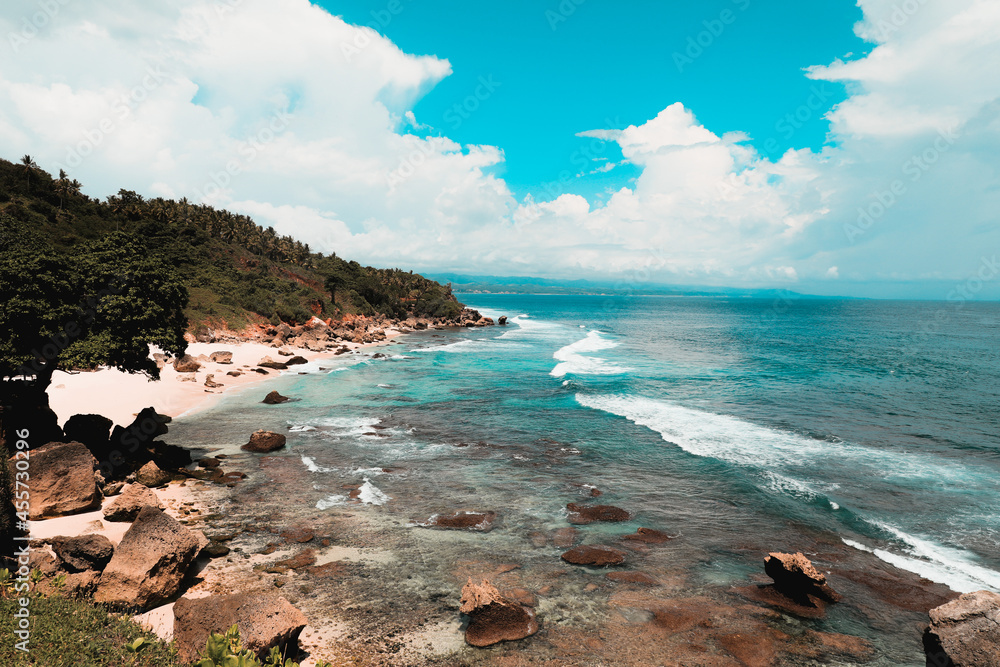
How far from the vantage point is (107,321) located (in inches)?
699

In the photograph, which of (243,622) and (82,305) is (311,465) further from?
(243,622)

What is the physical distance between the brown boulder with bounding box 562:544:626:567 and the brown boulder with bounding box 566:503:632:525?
1.99 m

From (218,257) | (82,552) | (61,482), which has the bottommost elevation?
(82,552)

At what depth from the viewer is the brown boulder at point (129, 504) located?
15.1 m

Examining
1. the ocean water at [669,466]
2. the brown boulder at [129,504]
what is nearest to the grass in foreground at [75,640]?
the ocean water at [669,466]

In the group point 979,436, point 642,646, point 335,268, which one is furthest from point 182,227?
point 979,436

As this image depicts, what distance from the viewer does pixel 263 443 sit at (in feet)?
80.2

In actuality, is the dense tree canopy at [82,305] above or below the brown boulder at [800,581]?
above

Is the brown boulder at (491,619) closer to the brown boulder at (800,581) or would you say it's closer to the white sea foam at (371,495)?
the brown boulder at (800,581)

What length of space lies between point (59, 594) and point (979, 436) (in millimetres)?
45353

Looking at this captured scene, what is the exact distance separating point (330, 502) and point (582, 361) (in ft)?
153

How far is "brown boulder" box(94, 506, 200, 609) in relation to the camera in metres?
11.1

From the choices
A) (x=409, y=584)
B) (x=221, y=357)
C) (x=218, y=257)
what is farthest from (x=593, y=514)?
(x=218, y=257)

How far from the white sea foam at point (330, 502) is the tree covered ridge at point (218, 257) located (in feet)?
43.5
